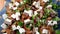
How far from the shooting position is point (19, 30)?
1.31 metres

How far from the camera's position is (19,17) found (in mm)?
1343

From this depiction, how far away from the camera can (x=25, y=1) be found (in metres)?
1.40

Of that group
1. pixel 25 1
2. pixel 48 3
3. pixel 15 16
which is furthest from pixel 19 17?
pixel 48 3

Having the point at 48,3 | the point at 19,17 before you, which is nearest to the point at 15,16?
the point at 19,17

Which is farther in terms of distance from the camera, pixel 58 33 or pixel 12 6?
pixel 12 6

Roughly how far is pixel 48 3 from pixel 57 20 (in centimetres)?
15

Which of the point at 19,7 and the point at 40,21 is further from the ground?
the point at 19,7

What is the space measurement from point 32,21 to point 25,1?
18cm

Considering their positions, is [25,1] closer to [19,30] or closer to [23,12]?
[23,12]

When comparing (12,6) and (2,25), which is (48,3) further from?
(2,25)

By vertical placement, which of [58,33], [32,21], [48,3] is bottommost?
[58,33]

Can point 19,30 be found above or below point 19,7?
below

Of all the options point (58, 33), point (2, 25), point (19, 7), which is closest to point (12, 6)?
point (19, 7)

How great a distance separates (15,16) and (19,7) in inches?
3.3
